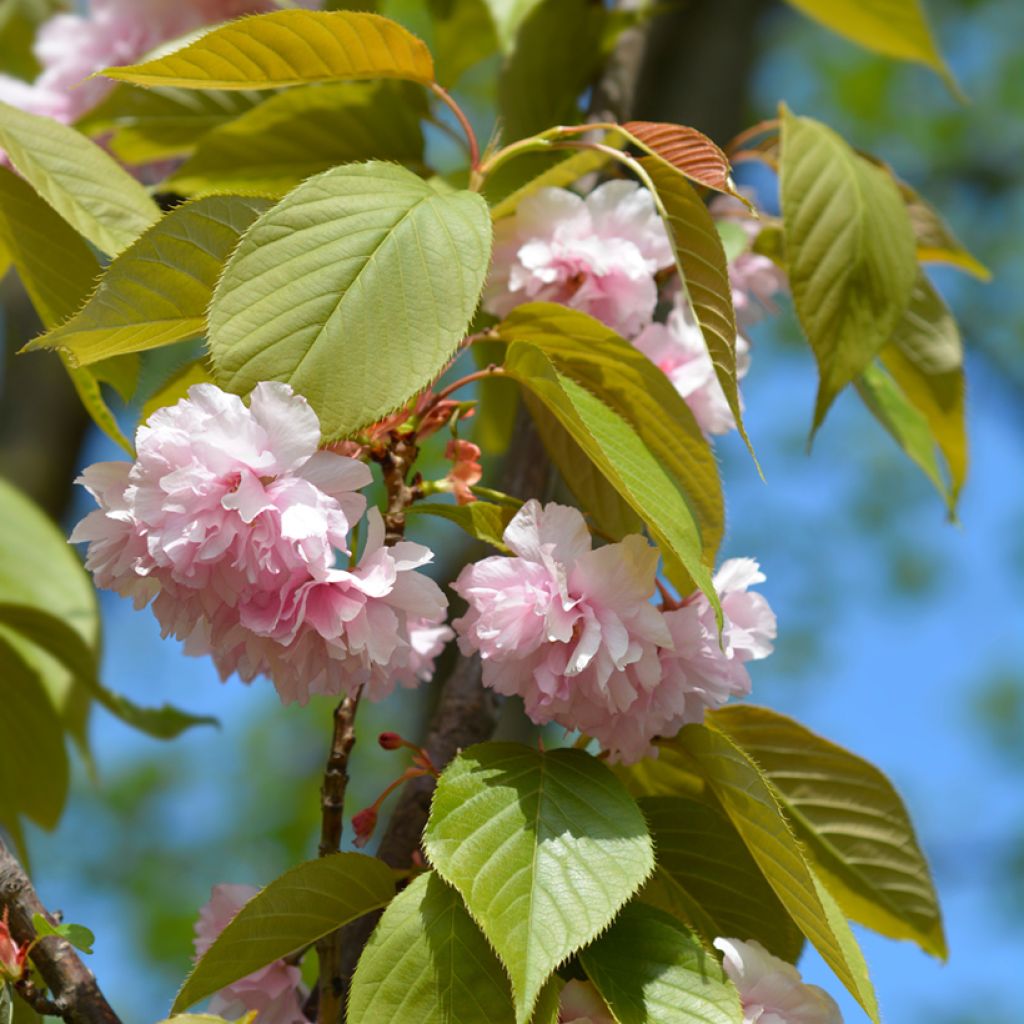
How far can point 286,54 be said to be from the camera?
2.22 ft

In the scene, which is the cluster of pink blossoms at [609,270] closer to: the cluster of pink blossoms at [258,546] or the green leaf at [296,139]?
the green leaf at [296,139]

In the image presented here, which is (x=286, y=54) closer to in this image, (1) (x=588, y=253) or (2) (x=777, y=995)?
(1) (x=588, y=253)

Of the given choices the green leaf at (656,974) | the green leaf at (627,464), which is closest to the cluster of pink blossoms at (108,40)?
the green leaf at (627,464)

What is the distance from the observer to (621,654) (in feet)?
1.94

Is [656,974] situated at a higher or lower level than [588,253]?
lower

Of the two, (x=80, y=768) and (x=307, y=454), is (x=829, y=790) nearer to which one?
(x=307, y=454)

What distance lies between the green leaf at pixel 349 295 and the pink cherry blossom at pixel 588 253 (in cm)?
18

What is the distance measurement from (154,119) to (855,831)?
78 centimetres

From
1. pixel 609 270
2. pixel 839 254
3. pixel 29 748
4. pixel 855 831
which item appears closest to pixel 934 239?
pixel 839 254

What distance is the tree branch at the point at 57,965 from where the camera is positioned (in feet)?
1.96

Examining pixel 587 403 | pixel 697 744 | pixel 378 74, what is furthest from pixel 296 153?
pixel 697 744

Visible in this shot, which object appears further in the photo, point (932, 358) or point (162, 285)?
point (932, 358)

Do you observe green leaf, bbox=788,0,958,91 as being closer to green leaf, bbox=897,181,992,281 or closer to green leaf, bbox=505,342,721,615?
green leaf, bbox=897,181,992,281

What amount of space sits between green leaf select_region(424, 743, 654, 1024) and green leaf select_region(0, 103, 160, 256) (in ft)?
1.19
